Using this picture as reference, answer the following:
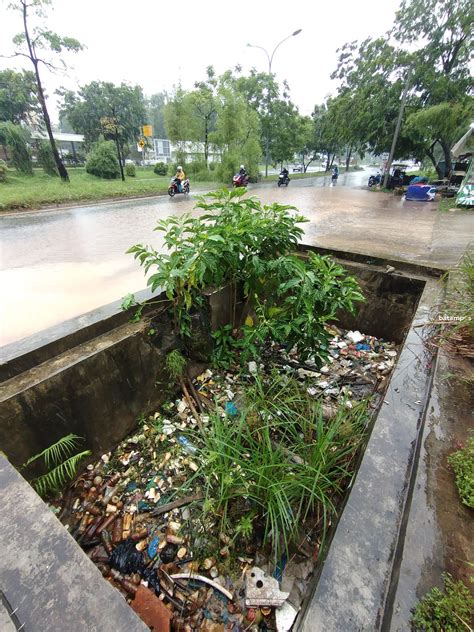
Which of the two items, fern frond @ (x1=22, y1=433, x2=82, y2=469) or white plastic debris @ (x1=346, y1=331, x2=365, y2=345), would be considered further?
white plastic debris @ (x1=346, y1=331, x2=365, y2=345)

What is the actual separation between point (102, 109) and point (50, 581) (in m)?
35.1

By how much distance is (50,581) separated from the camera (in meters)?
0.84

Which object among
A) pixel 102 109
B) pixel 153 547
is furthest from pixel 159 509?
pixel 102 109

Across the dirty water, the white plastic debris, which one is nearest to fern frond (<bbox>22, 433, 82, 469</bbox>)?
the dirty water

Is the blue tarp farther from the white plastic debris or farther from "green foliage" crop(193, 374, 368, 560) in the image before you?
"green foliage" crop(193, 374, 368, 560)

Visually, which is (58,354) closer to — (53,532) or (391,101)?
(53,532)

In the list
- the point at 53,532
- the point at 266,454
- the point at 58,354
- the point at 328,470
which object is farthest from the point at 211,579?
the point at 58,354

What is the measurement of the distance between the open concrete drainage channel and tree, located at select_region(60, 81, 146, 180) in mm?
29343

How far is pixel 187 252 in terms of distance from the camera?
2.20m

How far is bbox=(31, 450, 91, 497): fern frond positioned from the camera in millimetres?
1814

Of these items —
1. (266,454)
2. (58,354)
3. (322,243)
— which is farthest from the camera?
(322,243)

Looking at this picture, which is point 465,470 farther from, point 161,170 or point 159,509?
point 161,170

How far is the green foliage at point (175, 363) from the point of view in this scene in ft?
8.48

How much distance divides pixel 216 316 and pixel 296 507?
1664 millimetres
